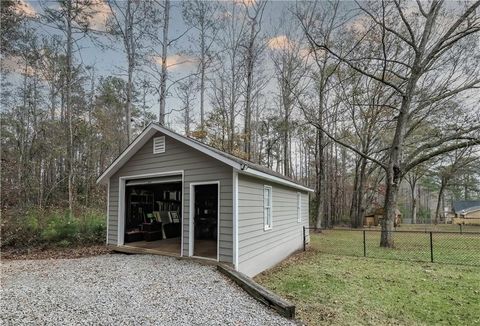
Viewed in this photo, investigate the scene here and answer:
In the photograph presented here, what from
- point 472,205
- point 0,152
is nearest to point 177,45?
point 0,152

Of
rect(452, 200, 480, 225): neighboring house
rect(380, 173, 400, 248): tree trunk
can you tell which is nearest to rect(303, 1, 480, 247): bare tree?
rect(380, 173, 400, 248): tree trunk

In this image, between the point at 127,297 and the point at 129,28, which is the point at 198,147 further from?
the point at 129,28

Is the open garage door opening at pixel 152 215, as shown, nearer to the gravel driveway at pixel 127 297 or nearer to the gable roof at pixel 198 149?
the gable roof at pixel 198 149

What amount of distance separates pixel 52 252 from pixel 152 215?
311 cm

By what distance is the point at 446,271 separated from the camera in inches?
297

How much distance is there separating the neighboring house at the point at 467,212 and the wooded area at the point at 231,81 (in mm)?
7302

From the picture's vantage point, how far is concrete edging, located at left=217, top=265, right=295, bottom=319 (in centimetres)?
413

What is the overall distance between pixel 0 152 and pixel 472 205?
139ft

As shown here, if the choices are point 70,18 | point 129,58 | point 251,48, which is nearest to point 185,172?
point 129,58

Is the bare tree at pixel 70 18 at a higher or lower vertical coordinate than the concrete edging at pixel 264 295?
higher

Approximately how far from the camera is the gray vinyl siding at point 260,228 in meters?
6.54

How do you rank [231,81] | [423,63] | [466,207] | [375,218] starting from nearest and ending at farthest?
1. [423,63]
2. [231,81]
3. [375,218]
4. [466,207]

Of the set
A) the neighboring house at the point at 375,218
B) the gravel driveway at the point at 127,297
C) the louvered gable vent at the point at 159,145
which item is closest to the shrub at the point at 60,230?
the gravel driveway at the point at 127,297

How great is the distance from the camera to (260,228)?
24.7ft
